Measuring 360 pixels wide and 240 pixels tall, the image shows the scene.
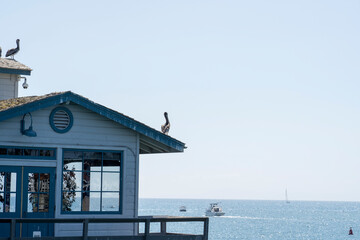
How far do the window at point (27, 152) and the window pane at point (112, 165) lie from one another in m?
1.38

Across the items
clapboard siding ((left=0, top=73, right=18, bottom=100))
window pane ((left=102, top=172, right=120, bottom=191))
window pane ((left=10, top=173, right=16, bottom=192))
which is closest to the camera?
window pane ((left=10, top=173, right=16, bottom=192))

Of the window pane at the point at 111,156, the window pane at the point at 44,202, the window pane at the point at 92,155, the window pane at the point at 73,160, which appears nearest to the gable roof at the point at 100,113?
the window pane at the point at 111,156

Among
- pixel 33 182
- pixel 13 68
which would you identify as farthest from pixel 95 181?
pixel 13 68

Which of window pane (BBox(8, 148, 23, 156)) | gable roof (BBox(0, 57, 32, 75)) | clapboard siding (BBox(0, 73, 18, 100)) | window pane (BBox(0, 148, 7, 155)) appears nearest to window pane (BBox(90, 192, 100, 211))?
window pane (BBox(8, 148, 23, 156))

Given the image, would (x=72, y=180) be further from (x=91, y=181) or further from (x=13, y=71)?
(x=13, y=71)

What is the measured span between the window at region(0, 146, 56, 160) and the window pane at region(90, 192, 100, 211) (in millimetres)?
1367

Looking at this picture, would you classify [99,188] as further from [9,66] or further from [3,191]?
[9,66]

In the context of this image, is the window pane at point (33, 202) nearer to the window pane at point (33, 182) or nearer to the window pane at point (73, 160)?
the window pane at point (33, 182)

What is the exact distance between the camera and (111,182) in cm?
2041

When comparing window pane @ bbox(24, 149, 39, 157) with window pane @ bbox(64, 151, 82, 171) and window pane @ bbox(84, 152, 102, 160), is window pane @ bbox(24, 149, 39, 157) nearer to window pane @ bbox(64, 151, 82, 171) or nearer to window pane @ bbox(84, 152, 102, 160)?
window pane @ bbox(64, 151, 82, 171)

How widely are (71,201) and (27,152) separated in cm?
164

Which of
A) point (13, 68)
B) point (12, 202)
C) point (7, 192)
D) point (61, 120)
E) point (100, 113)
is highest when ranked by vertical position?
point (13, 68)

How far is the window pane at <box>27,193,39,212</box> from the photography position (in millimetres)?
19359

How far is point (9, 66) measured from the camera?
27562 millimetres
